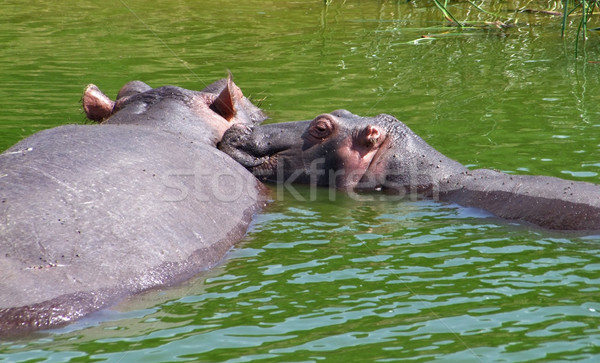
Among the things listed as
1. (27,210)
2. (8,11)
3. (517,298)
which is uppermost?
(8,11)

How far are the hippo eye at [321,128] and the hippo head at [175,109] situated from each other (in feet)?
2.89

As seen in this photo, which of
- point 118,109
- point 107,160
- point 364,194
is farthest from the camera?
point 118,109

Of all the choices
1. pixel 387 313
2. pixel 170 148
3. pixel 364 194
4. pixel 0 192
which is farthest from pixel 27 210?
pixel 364 194

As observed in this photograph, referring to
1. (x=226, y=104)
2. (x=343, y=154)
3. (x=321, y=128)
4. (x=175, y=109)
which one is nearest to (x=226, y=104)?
(x=226, y=104)

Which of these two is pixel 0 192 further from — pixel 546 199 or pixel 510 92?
pixel 510 92

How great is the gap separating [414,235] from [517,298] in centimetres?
158

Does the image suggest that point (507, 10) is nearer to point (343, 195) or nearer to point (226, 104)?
point (226, 104)

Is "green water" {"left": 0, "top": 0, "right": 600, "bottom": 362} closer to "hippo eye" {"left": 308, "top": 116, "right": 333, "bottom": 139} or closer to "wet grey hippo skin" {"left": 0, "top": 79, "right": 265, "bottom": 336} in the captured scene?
"wet grey hippo skin" {"left": 0, "top": 79, "right": 265, "bottom": 336}

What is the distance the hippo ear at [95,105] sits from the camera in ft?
30.1

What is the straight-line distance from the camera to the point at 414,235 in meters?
7.15

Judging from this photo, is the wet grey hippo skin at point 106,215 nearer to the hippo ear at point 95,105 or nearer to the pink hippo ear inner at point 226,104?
the pink hippo ear inner at point 226,104

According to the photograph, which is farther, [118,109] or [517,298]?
[118,109]

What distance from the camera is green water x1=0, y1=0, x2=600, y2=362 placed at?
5078 millimetres

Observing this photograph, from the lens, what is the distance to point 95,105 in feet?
30.4
